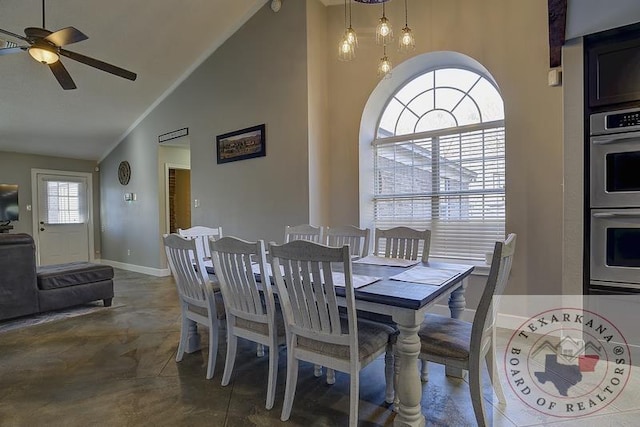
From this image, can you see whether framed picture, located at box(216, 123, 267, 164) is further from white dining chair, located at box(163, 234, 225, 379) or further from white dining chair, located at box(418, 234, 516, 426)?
white dining chair, located at box(418, 234, 516, 426)

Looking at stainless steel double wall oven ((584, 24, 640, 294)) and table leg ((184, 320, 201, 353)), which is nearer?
stainless steel double wall oven ((584, 24, 640, 294))

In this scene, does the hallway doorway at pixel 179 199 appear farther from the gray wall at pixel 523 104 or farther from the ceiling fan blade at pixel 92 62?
the gray wall at pixel 523 104

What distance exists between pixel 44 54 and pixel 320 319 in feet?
10.1

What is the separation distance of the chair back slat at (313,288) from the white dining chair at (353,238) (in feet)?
4.01

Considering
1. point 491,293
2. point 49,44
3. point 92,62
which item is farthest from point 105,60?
point 491,293

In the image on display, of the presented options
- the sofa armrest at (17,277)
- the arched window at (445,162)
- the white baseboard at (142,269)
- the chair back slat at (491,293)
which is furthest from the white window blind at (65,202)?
the chair back slat at (491,293)

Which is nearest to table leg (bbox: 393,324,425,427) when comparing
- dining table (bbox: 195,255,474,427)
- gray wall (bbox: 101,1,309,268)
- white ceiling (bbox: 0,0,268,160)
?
dining table (bbox: 195,255,474,427)

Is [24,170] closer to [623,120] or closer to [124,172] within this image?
[124,172]

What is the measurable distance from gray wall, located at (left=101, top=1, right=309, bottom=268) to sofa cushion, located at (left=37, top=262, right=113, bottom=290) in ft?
4.78

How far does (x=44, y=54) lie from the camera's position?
2.83 metres

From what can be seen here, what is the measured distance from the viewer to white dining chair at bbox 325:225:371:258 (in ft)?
9.73

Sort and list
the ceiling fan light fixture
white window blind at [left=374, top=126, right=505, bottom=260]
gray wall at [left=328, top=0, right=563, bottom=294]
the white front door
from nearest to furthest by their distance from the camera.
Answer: the ceiling fan light fixture → gray wall at [left=328, top=0, right=563, bottom=294] → white window blind at [left=374, top=126, right=505, bottom=260] → the white front door

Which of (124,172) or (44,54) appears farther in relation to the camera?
(124,172)

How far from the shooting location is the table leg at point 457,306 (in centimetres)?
229
